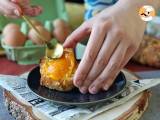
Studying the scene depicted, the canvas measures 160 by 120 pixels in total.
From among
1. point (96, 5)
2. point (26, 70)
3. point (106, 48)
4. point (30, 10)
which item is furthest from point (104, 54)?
point (96, 5)

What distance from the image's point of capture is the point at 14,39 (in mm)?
767

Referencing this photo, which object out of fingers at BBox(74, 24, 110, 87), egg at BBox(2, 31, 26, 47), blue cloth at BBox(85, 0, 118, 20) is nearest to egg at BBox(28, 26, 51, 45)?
egg at BBox(2, 31, 26, 47)

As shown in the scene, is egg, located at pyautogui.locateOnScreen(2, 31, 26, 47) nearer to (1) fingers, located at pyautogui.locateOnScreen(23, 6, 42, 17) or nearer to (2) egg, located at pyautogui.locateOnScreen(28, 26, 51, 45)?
(2) egg, located at pyautogui.locateOnScreen(28, 26, 51, 45)

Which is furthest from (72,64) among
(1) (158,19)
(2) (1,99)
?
(1) (158,19)

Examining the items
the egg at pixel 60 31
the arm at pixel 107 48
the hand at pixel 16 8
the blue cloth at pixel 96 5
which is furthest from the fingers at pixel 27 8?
the blue cloth at pixel 96 5

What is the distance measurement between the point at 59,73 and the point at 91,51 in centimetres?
7

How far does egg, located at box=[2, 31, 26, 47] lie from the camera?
77 cm

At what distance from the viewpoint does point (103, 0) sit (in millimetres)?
901

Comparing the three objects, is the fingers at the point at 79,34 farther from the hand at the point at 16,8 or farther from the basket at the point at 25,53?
the basket at the point at 25,53

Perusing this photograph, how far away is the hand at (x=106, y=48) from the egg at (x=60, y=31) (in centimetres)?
28

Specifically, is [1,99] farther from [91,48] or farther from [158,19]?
[158,19]

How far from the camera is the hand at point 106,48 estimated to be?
50 cm

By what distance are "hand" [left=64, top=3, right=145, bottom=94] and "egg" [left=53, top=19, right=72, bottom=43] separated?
276 mm

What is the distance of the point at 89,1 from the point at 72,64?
1.35 feet
